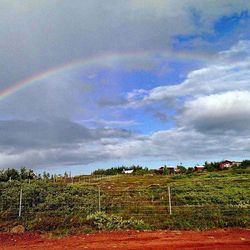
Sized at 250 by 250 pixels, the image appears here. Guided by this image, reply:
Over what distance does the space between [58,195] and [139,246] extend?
39.9 ft

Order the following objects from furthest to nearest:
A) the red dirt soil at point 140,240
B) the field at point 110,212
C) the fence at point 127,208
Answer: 1. the fence at point 127,208
2. the field at point 110,212
3. the red dirt soil at point 140,240

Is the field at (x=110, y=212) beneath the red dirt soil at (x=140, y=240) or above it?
above

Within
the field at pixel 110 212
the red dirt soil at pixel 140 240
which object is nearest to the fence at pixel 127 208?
the field at pixel 110 212

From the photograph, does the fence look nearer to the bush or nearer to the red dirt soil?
the bush

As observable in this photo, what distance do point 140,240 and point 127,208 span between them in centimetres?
684

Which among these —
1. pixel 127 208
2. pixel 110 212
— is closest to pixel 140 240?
pixel 110 212

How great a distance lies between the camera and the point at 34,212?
20391mm

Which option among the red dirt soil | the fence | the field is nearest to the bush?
the field

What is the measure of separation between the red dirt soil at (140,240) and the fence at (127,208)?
1683 mm

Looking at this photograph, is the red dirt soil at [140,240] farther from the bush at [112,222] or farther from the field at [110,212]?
the field at [110,212]

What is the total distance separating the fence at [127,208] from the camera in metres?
16.8

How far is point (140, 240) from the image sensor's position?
13391mm

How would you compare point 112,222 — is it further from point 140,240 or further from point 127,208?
point 140,240

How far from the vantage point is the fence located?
663 inches
